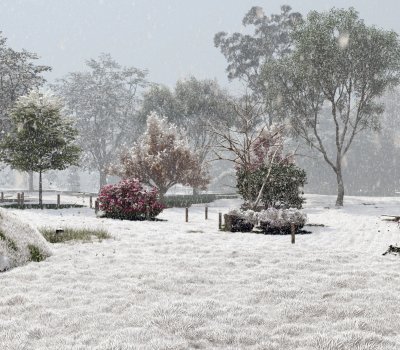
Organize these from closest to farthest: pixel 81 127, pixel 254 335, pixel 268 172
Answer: pixel 254 335 → pixel 268 172 → pixel 81 127

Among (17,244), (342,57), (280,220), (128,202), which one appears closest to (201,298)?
(17,244)

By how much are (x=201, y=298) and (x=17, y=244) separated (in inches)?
191

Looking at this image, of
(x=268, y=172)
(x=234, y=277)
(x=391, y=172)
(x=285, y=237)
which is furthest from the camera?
(x=391, y=172)

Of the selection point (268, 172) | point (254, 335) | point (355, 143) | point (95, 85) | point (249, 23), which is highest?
point (249, 23)

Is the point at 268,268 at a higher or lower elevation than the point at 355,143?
lower

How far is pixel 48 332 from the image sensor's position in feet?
22.2

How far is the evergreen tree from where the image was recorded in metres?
33.9

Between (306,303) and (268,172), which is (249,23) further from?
(306,303)

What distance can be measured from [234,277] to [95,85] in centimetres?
5667

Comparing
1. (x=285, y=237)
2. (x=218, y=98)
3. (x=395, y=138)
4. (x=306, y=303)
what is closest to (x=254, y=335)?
(x=306, y=303)

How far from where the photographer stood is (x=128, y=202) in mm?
23891

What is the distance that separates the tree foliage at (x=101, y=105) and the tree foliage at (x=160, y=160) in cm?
2313

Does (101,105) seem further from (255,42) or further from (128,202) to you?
(128,202)

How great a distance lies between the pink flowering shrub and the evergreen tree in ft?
36.1
